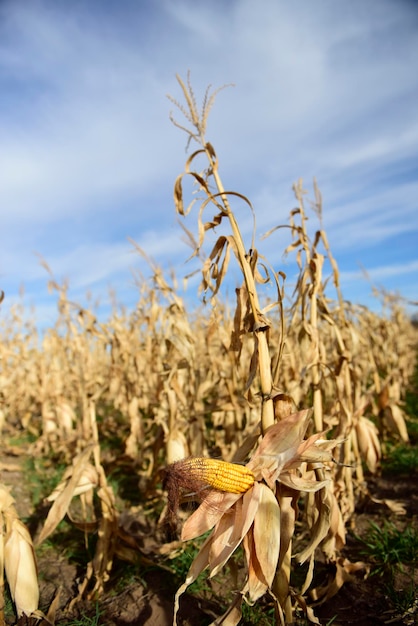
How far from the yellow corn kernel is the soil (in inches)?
40.2

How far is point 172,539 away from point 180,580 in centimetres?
36

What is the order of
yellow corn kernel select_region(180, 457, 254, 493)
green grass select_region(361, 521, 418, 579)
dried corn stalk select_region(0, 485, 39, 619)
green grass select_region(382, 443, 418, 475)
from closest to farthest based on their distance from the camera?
yellow corn kernel select_region(180, 457, 254, 493)
dried corn stalk select_region(0, 485, 39, 619)
green grass select_region(361, 521, 418, 579)
green grass select_region(382, 443, 418, 475)

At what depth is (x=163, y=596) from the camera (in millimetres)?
2822

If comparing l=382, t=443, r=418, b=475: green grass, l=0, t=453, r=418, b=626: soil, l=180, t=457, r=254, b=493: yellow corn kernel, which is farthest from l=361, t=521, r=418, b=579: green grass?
l=180, t=457, r=254, b=493: yellow corn kernel

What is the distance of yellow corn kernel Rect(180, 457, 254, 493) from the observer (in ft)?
5.88

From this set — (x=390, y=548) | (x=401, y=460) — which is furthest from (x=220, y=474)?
(x=401, y=460)

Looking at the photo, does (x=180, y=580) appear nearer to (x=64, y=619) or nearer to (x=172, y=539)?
(x=172, y=539)

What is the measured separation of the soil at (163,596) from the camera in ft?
8.24

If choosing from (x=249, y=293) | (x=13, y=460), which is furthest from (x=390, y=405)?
(x=13, y=460)

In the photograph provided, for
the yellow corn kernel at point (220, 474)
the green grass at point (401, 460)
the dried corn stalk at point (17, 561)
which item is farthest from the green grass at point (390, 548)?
the dried corn stalk at point (17, 561)

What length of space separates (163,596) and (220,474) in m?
1.54

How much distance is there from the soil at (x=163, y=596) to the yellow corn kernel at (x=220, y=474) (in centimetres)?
102

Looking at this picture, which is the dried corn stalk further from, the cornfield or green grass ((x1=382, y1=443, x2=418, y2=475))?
green grass ((x1=382, y1=443, x2=418, y2=475))

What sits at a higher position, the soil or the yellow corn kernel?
the yellow corn kernel
